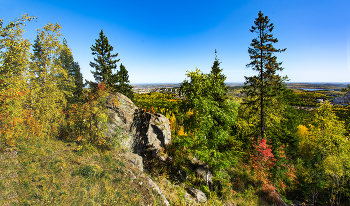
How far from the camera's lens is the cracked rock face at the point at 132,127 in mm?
10984

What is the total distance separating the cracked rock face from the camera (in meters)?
11.0

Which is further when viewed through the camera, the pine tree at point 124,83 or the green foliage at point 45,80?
the pine tree at point 124,83

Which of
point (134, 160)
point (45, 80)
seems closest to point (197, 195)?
point (134, 160)

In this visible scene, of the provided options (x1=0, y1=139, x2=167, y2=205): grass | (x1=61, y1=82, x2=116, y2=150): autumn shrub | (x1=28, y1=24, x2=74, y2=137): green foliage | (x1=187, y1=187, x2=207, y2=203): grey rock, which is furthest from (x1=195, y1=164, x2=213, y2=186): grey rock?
(x1=28, y1=24, x2=74, y2=137): green foliage

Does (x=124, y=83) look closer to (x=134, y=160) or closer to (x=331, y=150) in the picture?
(x=134, y=160)

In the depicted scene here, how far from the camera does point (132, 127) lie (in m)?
11.8

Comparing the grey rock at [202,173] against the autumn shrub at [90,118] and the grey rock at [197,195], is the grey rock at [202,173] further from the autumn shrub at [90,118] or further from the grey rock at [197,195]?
the autumn shrub at [90,118]

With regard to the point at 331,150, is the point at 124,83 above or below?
above

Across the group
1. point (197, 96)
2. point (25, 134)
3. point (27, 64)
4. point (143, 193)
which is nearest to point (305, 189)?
point (197, 96)

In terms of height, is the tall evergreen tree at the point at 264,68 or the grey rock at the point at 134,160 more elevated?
the tall evergreen tree at the point at 264,68

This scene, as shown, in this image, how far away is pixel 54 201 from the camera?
490 cm

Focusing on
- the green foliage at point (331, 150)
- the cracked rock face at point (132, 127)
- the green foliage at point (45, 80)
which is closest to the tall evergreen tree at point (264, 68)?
the green foliage at point (331, 150)

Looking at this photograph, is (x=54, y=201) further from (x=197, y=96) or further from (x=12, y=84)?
(x=197, y=96)

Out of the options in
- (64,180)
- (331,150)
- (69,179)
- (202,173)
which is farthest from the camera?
(202,173)
